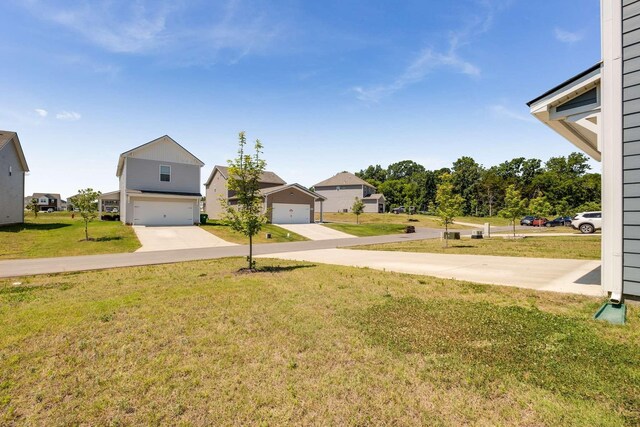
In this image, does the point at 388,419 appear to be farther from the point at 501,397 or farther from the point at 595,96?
the point at 595,96

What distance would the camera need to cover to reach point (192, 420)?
3.16 metres

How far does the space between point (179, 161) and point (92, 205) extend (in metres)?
11.9

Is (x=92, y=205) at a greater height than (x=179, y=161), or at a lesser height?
lesser

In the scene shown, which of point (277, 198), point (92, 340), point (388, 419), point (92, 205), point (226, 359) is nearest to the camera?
point (388, 419)

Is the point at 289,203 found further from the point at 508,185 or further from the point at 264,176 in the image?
the point at 508,185

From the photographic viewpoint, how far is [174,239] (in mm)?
23766

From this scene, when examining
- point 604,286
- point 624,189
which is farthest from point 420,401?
point 624,189

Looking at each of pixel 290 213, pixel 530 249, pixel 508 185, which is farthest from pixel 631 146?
pixel 508 185

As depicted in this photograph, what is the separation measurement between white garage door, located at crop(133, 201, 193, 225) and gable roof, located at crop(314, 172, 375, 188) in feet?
125

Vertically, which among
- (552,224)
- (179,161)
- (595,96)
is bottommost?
(552,224)

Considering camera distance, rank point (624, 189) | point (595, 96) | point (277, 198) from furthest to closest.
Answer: point (277, 198) < point (595, 96) < point (624, 189)

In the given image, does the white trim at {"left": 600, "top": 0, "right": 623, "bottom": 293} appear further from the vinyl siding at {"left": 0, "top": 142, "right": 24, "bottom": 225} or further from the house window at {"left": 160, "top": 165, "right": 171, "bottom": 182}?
the vinyl siding at {"left": 0, "top": 142, "right": 24, "bottom": 225}

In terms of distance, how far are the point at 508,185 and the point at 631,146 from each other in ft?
254

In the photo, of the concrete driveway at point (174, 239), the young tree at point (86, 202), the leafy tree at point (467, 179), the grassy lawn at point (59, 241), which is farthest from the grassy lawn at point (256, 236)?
the leafy tree at point (467, 179)
